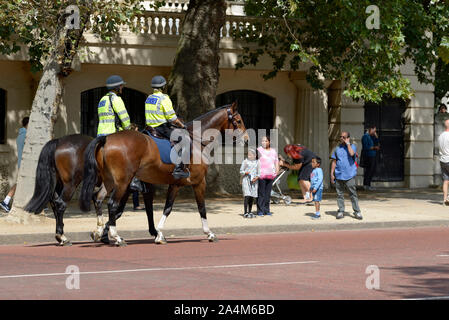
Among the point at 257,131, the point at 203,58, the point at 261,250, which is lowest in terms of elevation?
the point at 261,250

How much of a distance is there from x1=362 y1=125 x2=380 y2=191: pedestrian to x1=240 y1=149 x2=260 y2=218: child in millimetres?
9733

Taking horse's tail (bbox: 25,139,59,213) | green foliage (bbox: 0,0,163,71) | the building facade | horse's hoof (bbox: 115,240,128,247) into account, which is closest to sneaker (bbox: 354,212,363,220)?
green foliage (bbox: 0,0,163,71)

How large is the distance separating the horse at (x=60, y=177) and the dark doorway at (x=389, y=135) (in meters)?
16.8

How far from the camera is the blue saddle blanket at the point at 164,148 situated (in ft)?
48.8

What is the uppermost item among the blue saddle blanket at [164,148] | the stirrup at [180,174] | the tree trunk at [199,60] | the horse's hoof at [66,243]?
the tree trunk at [199,60]

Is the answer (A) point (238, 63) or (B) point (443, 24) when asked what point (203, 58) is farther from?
(B) point (443, 24)

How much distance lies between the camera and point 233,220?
18.8 m

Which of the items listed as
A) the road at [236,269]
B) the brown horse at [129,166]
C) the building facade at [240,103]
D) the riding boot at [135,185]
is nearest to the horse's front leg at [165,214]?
the brown horse at [129,166]

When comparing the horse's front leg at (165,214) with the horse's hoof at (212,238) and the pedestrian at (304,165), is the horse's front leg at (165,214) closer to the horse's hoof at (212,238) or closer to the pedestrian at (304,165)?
the horse's hoof at (212,238)

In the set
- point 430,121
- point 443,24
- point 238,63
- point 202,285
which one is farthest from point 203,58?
point 202,285

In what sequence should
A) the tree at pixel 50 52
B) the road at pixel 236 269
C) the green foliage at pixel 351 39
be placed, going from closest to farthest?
the road at pixel 236 269 → the tree at pixel 50 52 → the green foliage at pixel 351 39

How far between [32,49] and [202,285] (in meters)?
14.2

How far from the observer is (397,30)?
2236cm

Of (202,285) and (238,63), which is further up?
(238,63)
